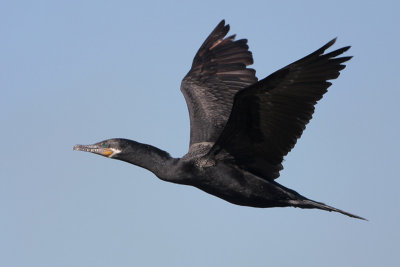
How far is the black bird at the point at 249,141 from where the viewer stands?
8.54 metres

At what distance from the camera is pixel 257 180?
9688mm

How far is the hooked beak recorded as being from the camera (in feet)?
32.9

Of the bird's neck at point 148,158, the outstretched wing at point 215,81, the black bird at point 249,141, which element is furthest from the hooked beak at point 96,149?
the outstretched wing at point 215,81

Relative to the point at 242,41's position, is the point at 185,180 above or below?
below

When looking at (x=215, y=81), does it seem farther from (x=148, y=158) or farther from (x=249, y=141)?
(x=249, y=141)

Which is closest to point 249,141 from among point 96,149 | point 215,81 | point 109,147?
point 109,147

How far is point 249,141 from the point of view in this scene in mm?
9398

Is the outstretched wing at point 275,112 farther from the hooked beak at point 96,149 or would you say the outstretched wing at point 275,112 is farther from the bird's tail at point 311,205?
the hooked beak at point 96,149

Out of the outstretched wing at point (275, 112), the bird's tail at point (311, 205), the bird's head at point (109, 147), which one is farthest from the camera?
the bird's head at point (109, 147)

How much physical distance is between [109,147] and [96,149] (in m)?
0.20

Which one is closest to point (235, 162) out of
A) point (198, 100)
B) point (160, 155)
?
point (160, 155)

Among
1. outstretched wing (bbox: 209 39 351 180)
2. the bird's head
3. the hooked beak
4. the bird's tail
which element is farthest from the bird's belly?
the hooked beak

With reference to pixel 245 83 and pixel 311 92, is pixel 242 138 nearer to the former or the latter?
pixel 311 92

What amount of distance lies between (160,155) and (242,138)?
1.24 m
